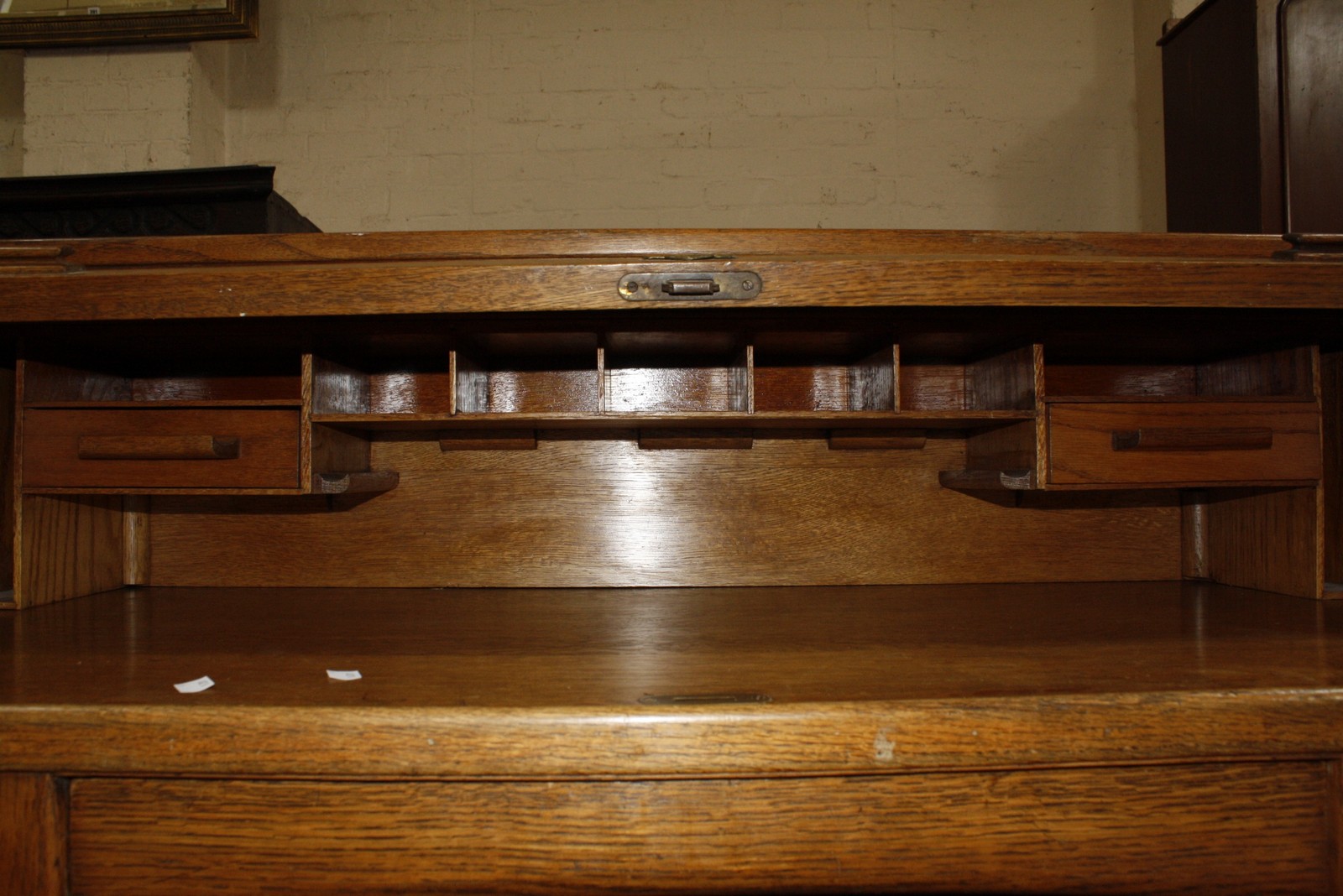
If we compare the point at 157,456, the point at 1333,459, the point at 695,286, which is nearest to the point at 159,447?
the point at 157,456

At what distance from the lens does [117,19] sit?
1.93 meters

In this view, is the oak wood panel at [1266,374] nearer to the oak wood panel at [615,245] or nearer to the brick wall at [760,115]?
the oak wood panel at [615,245]

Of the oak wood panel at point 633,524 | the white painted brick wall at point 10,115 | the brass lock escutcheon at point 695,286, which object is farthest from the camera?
the white painted brick wall at point 10,115

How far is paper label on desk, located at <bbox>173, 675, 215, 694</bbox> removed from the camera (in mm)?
736

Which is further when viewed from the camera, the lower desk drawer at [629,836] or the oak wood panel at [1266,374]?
the oak wood panel at [1266,374]

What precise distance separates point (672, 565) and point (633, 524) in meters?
0.11

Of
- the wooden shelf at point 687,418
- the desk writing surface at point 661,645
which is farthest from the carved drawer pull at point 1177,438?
the desk writing surface at point 661,645

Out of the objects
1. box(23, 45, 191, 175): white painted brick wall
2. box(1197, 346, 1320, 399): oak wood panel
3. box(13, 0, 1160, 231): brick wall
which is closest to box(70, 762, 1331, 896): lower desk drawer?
box(1197, 346, 1320, 399): oak wood panel

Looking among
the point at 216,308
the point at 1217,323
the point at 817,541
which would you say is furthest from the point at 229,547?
the point at 1217,323

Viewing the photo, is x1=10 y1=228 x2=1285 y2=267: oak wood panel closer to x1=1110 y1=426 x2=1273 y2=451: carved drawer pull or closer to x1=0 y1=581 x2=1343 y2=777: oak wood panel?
x1=1110 y1=426 x2=1273 y2=451: carved drawer pull

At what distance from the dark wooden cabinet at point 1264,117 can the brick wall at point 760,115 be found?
1.99ft

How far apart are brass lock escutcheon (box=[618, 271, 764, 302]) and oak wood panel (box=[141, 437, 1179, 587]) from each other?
487 millimetres

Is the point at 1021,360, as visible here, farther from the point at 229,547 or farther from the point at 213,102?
the point at 213,102

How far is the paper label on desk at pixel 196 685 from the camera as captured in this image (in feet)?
2.42
